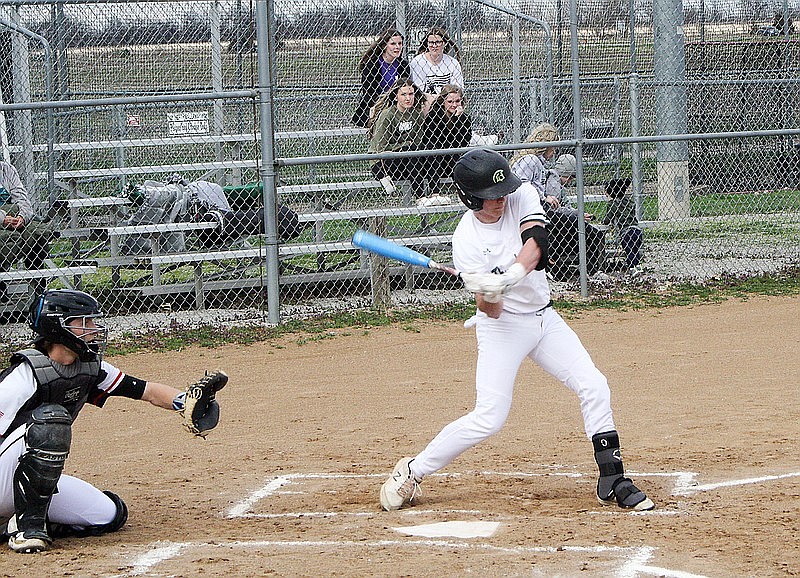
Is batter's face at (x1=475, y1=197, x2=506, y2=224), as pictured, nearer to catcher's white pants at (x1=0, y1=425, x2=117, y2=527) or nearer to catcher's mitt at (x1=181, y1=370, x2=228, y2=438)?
catcher's mitt at (x1=181, y1=370, x2=228, y2=438)

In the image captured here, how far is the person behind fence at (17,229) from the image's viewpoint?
9.02 meters

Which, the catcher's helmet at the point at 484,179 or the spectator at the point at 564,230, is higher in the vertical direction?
the catcher's helmet at the point at 484,179

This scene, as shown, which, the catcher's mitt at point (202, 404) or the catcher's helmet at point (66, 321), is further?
the catcher's mitt at point (202, 404)

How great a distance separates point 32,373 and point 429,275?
6949 mm

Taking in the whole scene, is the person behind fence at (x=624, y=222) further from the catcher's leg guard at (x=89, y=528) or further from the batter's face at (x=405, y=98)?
the catcher's leg guard at (x=89, y=528)

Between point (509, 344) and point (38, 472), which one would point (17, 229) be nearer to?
point (38, 472)

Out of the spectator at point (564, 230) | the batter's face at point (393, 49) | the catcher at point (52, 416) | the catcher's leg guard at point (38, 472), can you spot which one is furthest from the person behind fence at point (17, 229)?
the catcher's leg guard at point (38, 472)

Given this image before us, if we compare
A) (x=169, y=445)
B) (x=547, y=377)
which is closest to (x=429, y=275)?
(x=547, y=377)

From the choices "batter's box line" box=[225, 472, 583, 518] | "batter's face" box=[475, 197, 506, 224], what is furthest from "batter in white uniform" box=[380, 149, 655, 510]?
"batter's box line" box=[225, 472, 583, 518]

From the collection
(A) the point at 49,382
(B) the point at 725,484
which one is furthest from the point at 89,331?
(B) the point at 725,484

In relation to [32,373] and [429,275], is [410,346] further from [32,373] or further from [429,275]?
[32,373]

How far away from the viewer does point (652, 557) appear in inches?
155

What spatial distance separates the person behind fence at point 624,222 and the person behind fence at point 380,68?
2.55 metres

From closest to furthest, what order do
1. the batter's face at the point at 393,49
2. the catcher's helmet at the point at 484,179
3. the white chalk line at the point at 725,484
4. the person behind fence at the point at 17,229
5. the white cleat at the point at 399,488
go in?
the catcher's helmet at the point at 484,179
the white cleat at the point at 399,488
the white chalk line at the point at 725,484
the person behind fence at the point at 17,229
the batter's face at the point at 393,49
